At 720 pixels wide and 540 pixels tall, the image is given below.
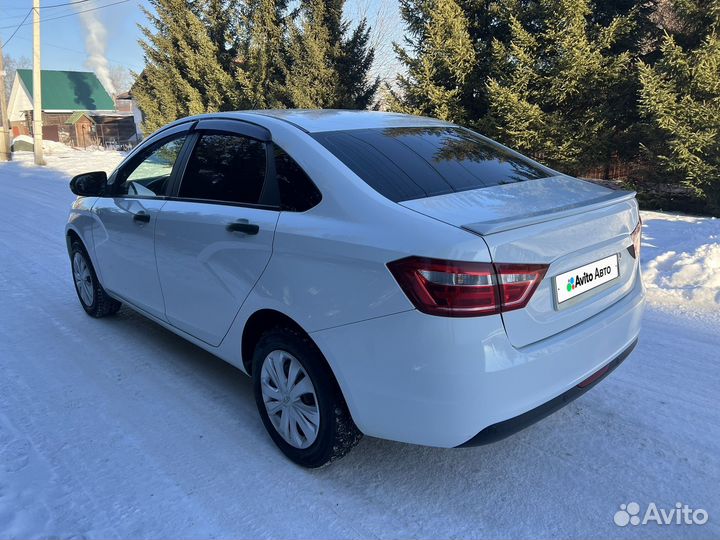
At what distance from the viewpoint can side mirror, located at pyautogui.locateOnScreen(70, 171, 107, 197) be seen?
14.2 feet

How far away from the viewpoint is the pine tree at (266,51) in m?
18.8

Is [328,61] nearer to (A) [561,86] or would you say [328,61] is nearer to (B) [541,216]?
(A) [561,86]

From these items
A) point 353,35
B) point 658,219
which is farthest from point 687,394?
point 353,35

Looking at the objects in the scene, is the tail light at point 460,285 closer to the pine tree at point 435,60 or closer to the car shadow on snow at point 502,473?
the car shadow on snow at point 502,473

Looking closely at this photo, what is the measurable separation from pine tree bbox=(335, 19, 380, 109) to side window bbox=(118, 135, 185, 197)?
44.5 ft

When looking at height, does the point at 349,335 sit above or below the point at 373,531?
above

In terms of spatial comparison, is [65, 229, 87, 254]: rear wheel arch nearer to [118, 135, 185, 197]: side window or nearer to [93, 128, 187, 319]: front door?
[93, 128, 187, 319]: front door

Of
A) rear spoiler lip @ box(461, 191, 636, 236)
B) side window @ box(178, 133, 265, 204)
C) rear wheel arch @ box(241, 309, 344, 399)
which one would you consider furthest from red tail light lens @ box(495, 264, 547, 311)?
side window @ box(178, 133, 265, 204)

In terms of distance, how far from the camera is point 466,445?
2135 mm

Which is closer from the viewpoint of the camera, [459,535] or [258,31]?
[459,535]

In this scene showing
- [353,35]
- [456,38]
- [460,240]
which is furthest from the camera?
[353,35]

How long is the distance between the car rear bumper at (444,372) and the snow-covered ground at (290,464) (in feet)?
1.47

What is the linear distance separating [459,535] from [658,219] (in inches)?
288

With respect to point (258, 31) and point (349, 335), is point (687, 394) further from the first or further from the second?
point (258, 31)
